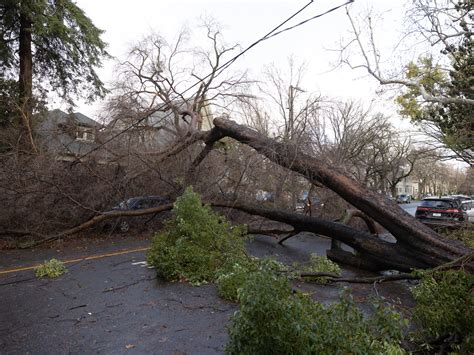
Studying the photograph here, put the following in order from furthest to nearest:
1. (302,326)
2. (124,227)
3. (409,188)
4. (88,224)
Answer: (409,188) < (124,227) < (88,224) < (302,326)

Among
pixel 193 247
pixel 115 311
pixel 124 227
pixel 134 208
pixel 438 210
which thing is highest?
pixel 134 208

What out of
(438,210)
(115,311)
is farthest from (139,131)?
(438,210)

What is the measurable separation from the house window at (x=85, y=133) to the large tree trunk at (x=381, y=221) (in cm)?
586

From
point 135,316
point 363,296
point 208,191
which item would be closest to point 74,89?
point 208,191

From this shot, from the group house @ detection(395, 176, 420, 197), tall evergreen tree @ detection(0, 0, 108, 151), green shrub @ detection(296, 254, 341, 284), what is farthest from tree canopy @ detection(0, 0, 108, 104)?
house @ detection(395, 176, 420, 197)

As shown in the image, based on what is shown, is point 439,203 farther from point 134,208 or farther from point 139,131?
point 139,131

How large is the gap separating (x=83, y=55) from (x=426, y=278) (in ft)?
50.0

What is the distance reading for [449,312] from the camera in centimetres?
326

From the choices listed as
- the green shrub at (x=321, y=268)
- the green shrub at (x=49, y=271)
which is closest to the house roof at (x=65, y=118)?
the green shrub at (x=49, y=271)

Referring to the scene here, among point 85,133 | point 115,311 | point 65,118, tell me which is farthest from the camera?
point 65,118

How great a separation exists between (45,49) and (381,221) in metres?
15.2

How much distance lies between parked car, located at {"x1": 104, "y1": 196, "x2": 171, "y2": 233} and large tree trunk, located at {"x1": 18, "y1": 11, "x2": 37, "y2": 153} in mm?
3356

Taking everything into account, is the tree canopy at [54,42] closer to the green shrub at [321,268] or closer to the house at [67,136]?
the house at [67,136]

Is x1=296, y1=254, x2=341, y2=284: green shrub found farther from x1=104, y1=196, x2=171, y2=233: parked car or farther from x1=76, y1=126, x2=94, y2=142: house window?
x1=76, y1=126, x2=94, y2=142: house window
